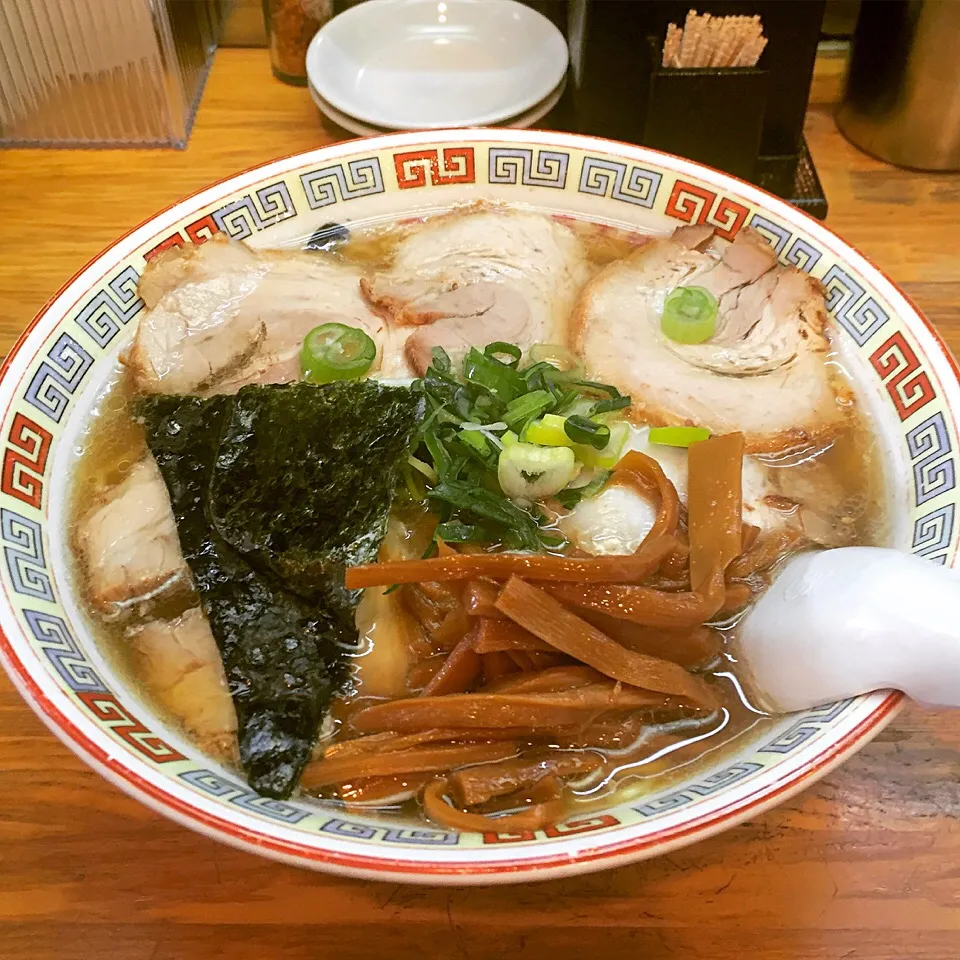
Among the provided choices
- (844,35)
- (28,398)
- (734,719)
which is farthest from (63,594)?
(844,35)

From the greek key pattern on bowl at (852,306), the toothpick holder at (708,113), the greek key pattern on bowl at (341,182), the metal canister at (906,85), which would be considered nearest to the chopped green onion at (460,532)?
the greek key pattern on bowl at (852,306)

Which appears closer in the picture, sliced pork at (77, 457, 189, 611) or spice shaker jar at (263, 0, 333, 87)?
sliced pork at (77, 457, 189, 611)

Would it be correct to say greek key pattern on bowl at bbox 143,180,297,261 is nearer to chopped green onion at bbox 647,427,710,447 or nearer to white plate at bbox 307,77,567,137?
white plate at bbox 307,77,567,137

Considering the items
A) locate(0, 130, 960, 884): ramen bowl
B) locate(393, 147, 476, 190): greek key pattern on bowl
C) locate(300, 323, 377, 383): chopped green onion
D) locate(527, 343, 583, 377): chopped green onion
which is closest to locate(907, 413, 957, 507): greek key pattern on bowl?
locate(0, 130, 960, 884): ramen bowl

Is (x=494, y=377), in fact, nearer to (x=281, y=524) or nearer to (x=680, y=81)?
(x=281, y=524)

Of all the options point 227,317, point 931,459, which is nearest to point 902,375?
point 931,459

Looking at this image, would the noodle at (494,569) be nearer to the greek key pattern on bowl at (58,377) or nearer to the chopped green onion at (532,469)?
the chopped green onion at (532,469)
